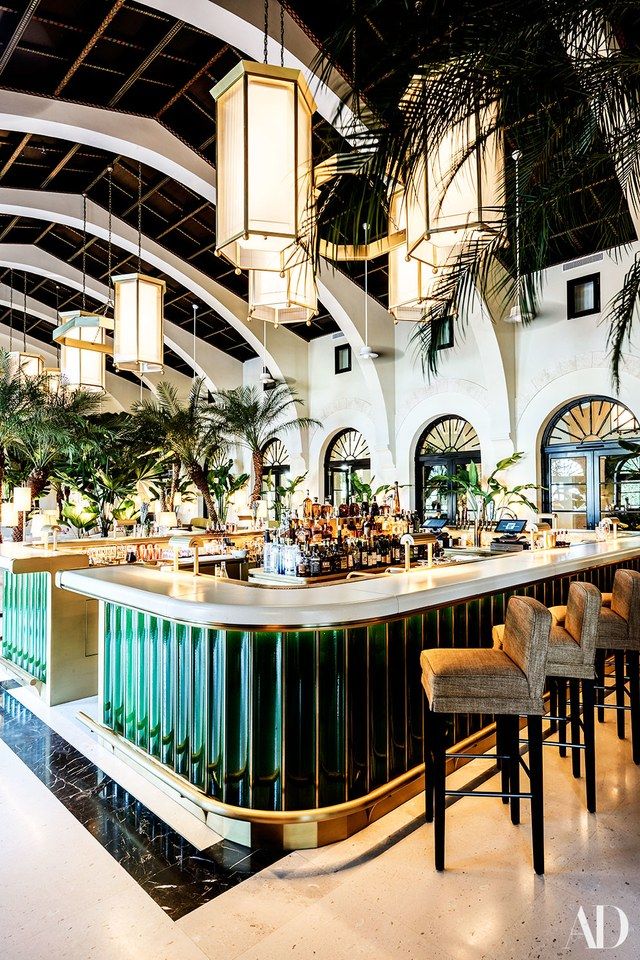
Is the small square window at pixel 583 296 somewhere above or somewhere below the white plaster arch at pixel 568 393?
above

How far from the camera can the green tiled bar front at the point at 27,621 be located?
454 cm

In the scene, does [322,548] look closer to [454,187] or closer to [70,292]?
[454,187]

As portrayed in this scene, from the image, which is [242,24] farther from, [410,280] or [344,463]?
[344,463]

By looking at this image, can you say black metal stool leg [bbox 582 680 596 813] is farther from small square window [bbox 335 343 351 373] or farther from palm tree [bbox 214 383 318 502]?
small square window [bbox 335 343 351 373]

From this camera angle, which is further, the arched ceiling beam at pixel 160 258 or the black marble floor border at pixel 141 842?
the arched ceiling beam at pixel 160 258

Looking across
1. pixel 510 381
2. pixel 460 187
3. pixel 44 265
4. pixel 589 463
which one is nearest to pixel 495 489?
pixel 589 463

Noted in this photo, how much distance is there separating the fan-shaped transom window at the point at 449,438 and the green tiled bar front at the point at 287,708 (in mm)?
8742

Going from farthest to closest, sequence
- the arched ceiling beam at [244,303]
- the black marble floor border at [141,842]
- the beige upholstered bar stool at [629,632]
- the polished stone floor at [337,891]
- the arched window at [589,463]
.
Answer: the arched window at [589,463] < the arched ceiling beam at [244,303] < the beige upholstered bar stool at [629,632] < the black marble floor border at [141,842] < the polished stone floor at [337,891]

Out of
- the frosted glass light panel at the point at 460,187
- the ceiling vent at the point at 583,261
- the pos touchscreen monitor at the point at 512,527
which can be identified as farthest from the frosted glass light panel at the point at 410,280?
the ceiling vent at the point at 583,261

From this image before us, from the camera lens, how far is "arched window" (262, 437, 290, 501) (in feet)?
51.8

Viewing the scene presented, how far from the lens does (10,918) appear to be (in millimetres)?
2092

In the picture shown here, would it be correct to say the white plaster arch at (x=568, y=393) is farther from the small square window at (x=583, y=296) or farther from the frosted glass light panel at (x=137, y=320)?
the frosted glass light panel at (x=137, y=320)

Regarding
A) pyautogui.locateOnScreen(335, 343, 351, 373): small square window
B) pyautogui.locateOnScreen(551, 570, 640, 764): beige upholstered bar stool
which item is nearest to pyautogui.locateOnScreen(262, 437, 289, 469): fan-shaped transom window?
pyautogui.locateOnScreen(335, 343, 351, 373): small square window

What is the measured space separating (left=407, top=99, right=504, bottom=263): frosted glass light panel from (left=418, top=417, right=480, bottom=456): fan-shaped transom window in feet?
29.0
